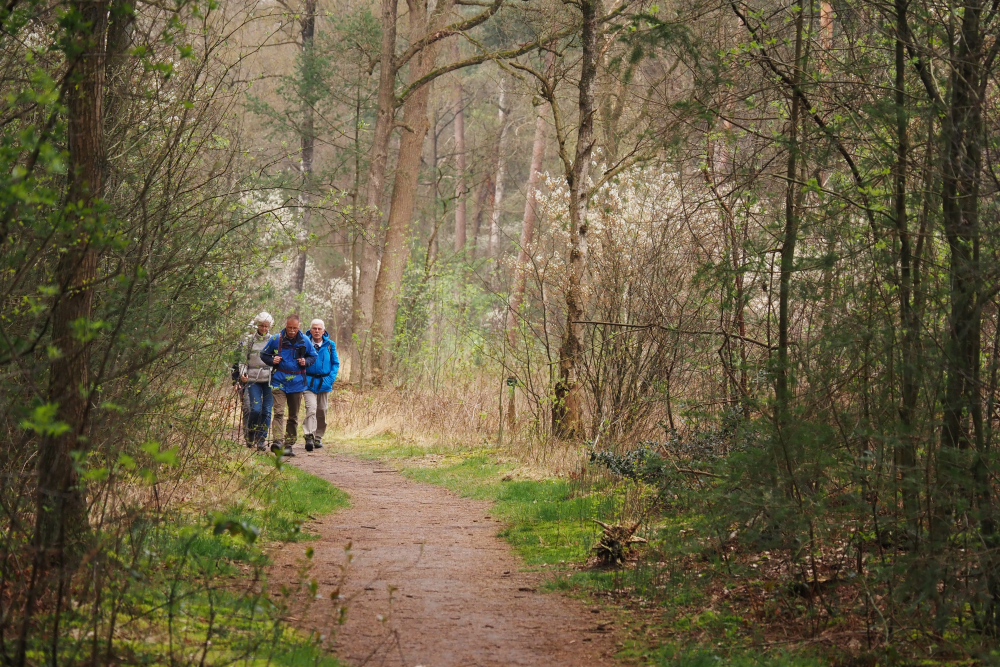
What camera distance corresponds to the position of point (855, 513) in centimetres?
605

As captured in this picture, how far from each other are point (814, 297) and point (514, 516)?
16.7 feet

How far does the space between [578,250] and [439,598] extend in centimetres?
654

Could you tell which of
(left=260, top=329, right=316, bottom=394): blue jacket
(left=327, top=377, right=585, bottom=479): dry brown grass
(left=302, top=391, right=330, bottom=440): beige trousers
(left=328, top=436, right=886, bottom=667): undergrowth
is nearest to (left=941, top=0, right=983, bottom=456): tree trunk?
(left=328, top=436, right=886, bottom=667): undergrowth

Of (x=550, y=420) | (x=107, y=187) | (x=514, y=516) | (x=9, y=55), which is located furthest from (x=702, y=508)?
(x=550, y=420)

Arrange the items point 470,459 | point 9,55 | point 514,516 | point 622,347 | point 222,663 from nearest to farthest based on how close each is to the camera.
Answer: point 222,663 < point 9,55 < point 514,516 < point 622,347 < point 470,459

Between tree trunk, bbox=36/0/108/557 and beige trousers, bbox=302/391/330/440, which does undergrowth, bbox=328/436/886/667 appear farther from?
beige trousers, bbox=302/391/330/440

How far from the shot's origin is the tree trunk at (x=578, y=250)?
12.7m

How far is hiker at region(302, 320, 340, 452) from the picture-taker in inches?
573

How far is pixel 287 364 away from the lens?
45.7 ft

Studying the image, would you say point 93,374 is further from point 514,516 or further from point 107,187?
point 514,516

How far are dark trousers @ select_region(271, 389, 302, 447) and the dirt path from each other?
341 cm

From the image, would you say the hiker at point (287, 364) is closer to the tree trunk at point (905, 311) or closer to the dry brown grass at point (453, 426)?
the dry brown grass at point (453, 426)

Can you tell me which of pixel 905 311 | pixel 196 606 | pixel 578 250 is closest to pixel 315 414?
pixel 578 250

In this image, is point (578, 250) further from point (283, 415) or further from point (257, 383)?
point (283, 415)
